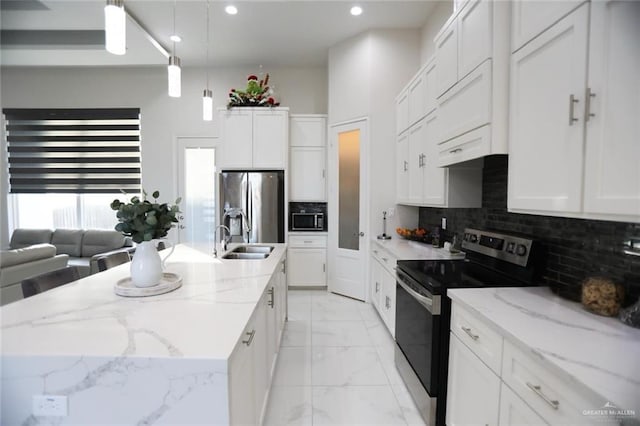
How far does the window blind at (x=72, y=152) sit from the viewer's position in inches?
196

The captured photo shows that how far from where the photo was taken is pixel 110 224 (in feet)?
16.9

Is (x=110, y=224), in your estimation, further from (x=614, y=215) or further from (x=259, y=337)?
(x=614, y=215)

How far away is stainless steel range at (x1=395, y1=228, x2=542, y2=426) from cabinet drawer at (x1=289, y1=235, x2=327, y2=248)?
219cm

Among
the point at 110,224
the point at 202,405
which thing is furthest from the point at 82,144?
the point at 202,405

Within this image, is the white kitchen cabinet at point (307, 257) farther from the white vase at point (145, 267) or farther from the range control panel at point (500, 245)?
the white vase at point (145, 267)

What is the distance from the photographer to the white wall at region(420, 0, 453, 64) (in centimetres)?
307

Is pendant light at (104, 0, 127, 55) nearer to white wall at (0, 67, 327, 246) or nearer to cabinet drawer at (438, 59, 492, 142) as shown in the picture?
cabinet drawer at (438, 59, 492, 142)

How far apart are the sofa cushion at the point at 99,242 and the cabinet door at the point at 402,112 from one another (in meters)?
4.56

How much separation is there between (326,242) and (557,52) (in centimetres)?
340

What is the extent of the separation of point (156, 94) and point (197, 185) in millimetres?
1684

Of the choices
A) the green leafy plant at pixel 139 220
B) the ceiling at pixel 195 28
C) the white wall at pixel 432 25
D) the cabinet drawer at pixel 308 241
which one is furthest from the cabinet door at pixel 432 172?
the green leafy plant at pixel 139 220

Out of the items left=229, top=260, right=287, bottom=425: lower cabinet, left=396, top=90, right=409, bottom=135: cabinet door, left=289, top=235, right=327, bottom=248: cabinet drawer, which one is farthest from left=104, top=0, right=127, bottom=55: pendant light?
left=289, top=235, right=327, bottom=248: cabinet drawer

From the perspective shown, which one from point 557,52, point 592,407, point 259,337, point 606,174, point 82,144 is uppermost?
point 82,144

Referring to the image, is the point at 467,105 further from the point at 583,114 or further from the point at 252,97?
the point at 252,97
